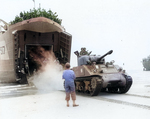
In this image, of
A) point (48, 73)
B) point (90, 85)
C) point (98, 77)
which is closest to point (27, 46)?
point (48, 73)

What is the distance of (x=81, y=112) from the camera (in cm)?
571

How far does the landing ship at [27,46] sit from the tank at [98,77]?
3.44 m

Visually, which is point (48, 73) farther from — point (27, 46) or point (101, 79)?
point (101, 79)

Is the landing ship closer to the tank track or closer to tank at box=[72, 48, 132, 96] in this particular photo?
tank at box=[72, 48, 132, 96]

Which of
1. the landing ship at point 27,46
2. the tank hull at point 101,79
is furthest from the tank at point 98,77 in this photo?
the landing ship at point 27,46

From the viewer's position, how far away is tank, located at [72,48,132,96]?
8933 mm

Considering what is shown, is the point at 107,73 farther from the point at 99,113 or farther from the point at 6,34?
the point at 6,34

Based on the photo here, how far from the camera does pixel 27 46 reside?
45.9ft

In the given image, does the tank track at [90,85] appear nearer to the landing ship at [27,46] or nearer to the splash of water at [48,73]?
the splash of water at [48,73]

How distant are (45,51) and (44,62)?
797 mm

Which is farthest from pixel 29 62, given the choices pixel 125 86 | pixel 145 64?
pixel 145 64

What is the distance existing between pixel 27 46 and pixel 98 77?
268 inches

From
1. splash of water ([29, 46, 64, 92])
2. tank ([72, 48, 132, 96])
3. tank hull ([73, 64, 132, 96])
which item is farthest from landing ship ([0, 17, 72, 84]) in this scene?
tank hull ([73, 64, 132, 96])

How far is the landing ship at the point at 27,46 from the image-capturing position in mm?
12875
